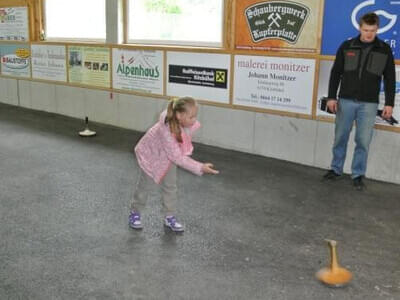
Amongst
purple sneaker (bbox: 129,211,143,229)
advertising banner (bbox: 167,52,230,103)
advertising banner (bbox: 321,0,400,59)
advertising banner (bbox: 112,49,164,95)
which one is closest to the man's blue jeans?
advertising banner (bbox: 321,0,400,59)

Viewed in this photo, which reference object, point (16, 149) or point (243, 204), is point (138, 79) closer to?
point (16, 149)

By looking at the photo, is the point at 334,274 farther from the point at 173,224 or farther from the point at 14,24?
the point at 14,24

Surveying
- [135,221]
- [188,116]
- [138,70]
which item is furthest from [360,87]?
[138,70]

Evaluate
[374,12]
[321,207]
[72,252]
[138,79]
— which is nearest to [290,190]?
[321,207]

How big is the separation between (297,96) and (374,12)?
1.29 m

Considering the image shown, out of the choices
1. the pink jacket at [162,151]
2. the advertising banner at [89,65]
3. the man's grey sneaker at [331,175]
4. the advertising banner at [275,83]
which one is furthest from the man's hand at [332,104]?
the advertising banner at [89,65]

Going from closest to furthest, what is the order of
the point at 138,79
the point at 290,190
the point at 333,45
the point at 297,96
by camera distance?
the point at 290,190 < the point at 333,45 < the point at 297,96 < the point at 138,79

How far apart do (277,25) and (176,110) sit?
3.03m

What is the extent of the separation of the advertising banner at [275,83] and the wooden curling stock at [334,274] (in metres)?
2.99

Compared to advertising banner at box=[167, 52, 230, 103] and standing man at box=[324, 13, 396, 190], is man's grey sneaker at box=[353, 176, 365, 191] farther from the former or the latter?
advertising banner at box=[167, 52, 230, 103]

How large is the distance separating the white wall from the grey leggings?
8.37 ft

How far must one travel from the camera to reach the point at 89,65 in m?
8.43

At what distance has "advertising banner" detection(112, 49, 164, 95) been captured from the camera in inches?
291

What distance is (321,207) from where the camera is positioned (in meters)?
4.57
